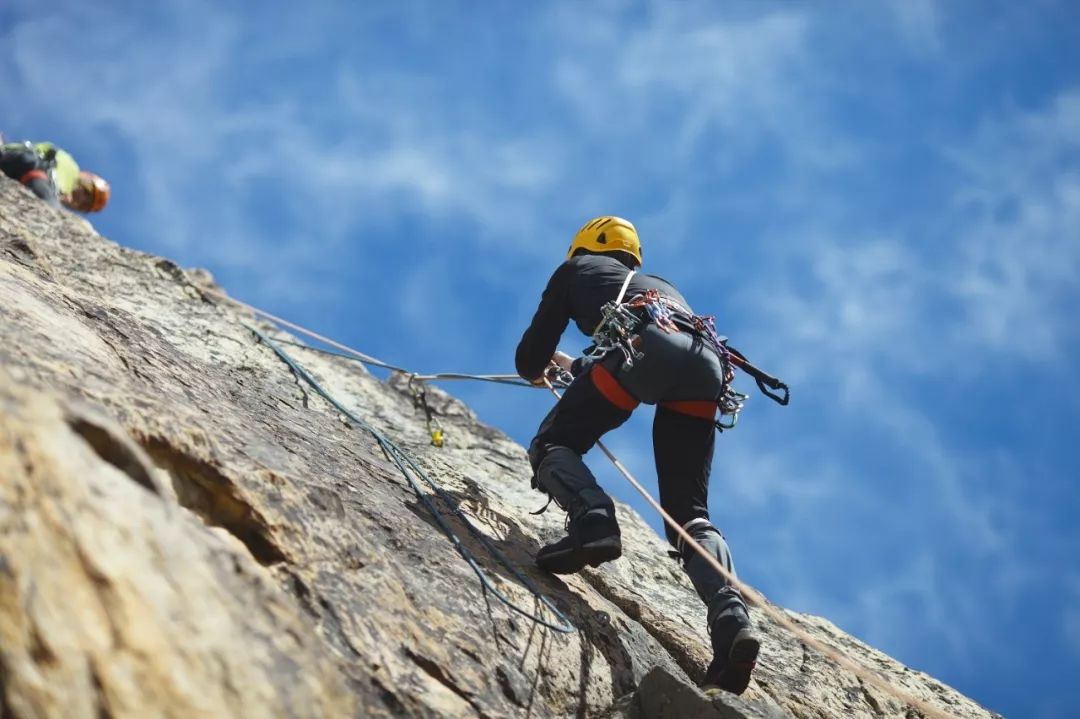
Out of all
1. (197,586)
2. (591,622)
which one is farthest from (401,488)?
(197,586)

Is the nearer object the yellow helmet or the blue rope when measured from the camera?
the blue rope

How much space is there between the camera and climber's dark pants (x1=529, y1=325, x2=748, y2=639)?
15.6 ft

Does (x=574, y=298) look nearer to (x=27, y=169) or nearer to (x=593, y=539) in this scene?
(x=593, y=539)

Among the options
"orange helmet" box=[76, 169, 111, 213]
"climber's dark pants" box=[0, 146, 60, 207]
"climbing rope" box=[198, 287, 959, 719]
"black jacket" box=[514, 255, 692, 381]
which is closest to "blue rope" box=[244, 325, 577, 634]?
"climbing rope" box=[198, 287, 959, 719]

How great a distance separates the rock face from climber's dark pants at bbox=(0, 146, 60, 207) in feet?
8.69

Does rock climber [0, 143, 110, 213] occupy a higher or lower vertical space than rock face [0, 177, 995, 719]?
higher

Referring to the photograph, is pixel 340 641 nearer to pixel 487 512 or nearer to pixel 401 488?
pixel 401 488

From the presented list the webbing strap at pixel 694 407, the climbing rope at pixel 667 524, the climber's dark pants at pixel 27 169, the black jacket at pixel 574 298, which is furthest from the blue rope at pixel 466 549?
the climber's dark pants at pixel 27 169

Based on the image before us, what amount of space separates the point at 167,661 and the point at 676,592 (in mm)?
4197

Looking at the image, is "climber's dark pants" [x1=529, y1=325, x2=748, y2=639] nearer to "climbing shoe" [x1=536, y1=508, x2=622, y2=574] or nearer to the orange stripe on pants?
the orange stripe on pants

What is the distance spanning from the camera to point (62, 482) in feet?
8.27

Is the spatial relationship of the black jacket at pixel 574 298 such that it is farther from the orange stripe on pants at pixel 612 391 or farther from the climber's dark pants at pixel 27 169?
the climber's dark pants at pixel 27 169

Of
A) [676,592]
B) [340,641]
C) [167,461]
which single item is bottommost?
[340,641]

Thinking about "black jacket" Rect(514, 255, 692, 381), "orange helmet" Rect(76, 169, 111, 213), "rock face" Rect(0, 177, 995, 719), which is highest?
"orange helmet" Rect(76, 169, 111, 213)
